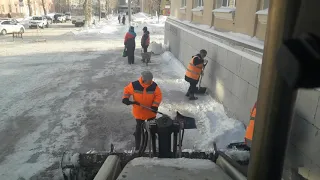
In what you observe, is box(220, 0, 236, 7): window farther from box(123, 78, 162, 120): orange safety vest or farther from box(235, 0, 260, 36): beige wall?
box(123, 78, 162, 120): orange safety vest

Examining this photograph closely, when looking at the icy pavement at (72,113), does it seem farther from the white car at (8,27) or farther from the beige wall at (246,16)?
the white car at (8,27)

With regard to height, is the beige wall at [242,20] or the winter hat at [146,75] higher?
the beige wall at [242,20]

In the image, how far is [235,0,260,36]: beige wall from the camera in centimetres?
577

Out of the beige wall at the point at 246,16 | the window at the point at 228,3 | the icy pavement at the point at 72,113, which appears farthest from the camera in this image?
the window at the point at 228,3

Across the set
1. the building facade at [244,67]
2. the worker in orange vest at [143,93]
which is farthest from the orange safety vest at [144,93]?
the building facade at [244,67]

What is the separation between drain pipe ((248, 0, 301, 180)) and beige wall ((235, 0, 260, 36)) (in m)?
4.90

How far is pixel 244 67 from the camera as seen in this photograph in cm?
539

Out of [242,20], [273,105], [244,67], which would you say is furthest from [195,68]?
[273,105]

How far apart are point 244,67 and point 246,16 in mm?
1461

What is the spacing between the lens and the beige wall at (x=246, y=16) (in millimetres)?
5773

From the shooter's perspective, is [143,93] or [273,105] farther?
[143,93]

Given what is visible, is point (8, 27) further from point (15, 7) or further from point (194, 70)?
point (15, 7)

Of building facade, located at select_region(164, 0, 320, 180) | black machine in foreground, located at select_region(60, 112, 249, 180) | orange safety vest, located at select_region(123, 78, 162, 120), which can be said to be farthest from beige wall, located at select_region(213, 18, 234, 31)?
black machine in foreground, located at select_region(60, 112, 249, 180)

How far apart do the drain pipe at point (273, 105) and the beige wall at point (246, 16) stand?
16.1ft
